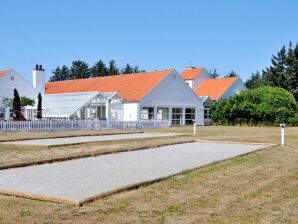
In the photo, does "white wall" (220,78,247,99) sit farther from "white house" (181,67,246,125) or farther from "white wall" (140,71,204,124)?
"white wall" (140,71,204,124)

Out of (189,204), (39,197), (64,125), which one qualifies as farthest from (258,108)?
(39,197)

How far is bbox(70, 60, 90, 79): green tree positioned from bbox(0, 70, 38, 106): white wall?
63872mm

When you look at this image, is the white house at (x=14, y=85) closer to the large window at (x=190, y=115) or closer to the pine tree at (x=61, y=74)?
the large window at (x=190, y=115)

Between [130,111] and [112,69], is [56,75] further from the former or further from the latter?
[130,111]

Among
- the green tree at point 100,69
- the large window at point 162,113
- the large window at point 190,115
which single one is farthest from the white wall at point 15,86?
the green tree at point 100,69

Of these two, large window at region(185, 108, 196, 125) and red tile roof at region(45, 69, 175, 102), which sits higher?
red tile roof at region(45, 69, 175, 102)

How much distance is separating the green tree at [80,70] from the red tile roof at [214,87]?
55894 millimetres

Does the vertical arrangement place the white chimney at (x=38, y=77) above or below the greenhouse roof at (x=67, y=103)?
above

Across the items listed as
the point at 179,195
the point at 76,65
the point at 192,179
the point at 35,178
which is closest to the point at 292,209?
the point at 179,195

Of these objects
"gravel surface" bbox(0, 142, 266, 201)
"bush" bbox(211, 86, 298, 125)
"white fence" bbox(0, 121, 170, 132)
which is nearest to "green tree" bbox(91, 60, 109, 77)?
"bush" bbox(211, 86, 298, 125)

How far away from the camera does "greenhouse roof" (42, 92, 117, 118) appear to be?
37.6 metres

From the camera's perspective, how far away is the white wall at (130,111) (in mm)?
42750

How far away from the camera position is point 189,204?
22.7ft

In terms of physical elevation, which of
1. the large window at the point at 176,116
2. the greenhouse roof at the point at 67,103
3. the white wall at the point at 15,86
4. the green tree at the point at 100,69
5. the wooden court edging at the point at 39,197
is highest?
the green tree at the point at 100,69
